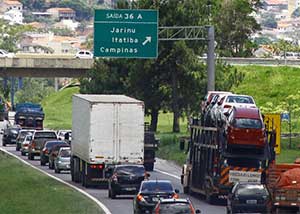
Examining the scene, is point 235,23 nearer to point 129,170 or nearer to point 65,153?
point 65,153

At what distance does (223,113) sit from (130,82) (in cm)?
4635

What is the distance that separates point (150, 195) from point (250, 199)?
326cm

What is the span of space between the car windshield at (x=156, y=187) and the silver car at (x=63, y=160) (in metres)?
22.5

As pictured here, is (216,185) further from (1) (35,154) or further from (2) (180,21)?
(2) (180,21)

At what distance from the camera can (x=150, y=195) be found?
149ft

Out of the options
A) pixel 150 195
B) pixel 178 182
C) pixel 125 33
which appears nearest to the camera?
pixel 150 195

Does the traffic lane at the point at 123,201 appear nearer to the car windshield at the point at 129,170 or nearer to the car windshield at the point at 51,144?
the car windshield at the point at 129,170

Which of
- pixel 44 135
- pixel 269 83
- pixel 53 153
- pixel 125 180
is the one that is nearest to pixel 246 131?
pixel 125 180

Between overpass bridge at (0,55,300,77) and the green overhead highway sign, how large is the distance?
47139 millimetres

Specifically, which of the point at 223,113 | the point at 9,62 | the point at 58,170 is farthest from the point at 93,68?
the point at 223,113

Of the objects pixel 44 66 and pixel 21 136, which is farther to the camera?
pixel 44 66

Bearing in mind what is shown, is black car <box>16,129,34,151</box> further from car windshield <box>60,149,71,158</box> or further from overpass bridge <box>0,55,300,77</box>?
overpass bridge <box>0,55,300,77</box>

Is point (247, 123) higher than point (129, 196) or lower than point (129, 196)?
higher

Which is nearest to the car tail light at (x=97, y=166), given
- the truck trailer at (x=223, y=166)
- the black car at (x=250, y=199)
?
the truck trailer at (x=223, y=166)
